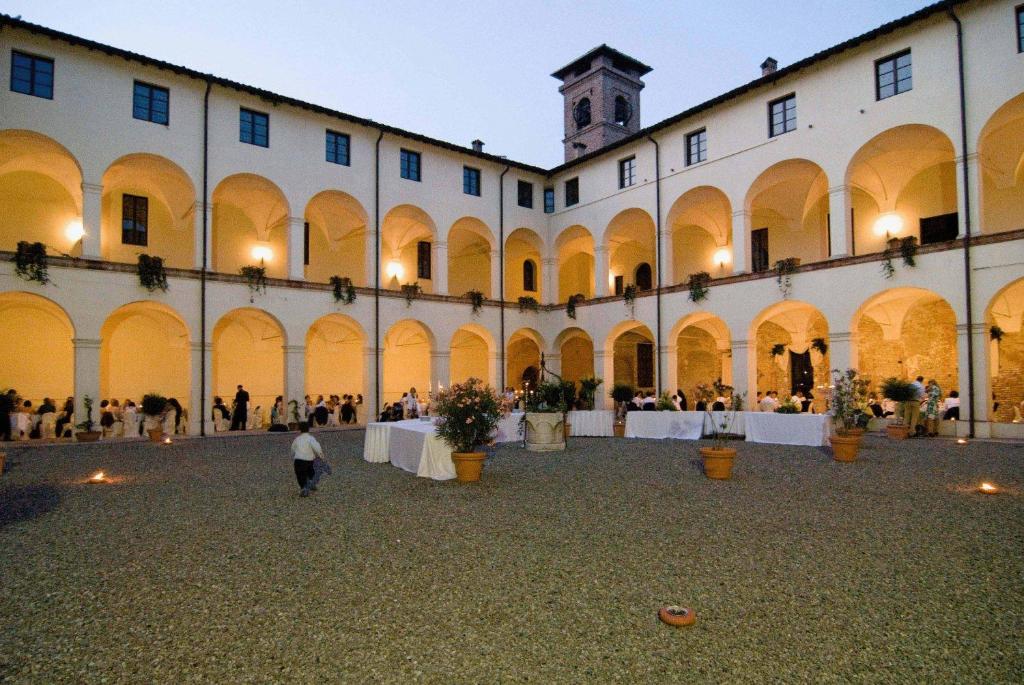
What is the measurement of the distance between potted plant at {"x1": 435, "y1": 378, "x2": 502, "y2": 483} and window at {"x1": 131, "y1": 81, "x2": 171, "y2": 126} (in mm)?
14344

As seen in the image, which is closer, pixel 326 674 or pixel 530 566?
pixel 326 674

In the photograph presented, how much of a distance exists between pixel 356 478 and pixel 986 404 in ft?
48.7

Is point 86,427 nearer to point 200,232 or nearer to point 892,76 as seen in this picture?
point 200,232

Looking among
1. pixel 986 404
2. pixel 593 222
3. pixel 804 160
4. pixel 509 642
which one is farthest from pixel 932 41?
pixel 509 642

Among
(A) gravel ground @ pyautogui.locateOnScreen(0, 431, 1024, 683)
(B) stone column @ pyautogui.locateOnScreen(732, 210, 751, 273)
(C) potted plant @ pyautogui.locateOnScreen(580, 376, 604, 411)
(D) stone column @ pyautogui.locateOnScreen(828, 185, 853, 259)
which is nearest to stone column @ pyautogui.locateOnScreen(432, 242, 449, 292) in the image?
(C) potted plant @ pyautogui.locateOnScreen(580, 376, 604, 411)

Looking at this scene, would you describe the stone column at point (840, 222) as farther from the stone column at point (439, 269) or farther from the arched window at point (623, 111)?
the arched window at point (623, 111)

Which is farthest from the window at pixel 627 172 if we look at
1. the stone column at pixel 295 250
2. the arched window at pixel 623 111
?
the stone column at pixel 295 250

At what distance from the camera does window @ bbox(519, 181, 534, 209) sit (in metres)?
25.9

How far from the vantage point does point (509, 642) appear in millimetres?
3885

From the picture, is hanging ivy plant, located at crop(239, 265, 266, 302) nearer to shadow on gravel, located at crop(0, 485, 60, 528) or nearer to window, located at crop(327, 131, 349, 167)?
window, located at crop(327, 131, 349, 167)

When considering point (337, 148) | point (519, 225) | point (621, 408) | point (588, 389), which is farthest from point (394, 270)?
point (621, 408)

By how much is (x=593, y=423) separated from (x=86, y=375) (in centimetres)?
1409

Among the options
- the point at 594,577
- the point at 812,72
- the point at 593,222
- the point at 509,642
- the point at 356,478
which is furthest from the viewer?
the point at 593,222

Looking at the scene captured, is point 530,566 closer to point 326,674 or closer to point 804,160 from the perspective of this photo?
point 326,674
